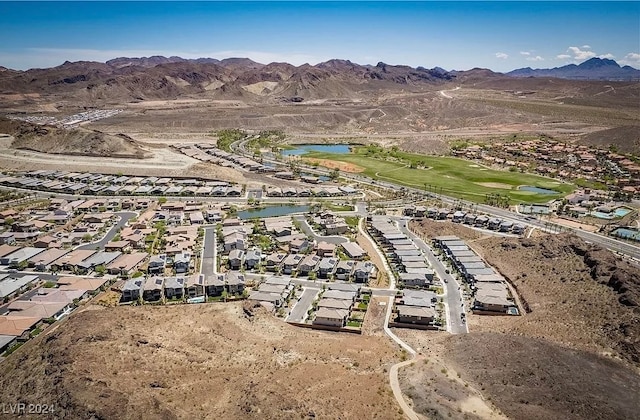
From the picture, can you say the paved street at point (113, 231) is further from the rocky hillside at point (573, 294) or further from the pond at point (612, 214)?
the pond at point (612, 214)

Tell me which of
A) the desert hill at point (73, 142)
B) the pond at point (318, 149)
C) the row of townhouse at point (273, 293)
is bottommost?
the row of townhouse at point (273, 293)

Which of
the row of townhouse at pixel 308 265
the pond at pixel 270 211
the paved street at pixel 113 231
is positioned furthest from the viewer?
the pond at pixel 270 211

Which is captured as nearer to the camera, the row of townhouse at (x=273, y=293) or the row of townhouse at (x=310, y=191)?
the row of townhouse at (x=273, y=293)

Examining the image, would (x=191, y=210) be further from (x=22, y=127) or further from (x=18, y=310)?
(x=22, y=127)

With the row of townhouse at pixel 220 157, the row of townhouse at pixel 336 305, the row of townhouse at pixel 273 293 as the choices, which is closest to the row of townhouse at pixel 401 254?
the row of townhouse at pixel 336 305

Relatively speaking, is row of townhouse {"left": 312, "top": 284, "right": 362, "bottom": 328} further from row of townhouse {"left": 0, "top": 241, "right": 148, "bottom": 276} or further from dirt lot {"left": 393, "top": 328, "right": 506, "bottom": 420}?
row of townhouse {"left": 0, "top": 241, "right": 148, "bottom": 276}

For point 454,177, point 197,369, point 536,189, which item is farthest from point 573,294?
point 454,177

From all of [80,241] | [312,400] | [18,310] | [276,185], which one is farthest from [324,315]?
[276,185]
